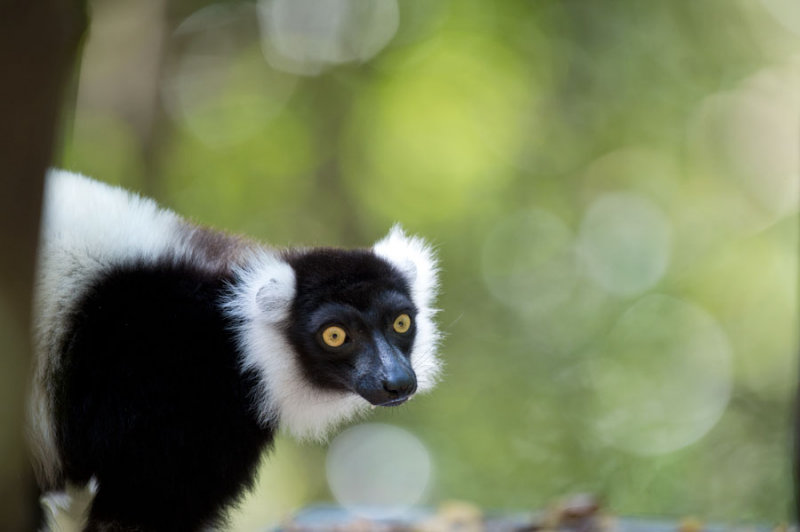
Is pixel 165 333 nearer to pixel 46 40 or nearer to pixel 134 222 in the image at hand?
pixel 134 222

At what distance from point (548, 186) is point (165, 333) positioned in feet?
27.1

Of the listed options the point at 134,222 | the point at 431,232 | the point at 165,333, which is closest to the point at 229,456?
the point at 165,333

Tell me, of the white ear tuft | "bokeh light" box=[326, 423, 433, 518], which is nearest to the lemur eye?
the white ear tuft

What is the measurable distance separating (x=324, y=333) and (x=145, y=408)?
3.17ft

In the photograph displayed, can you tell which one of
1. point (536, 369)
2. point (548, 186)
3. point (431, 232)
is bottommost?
point (536, 369)

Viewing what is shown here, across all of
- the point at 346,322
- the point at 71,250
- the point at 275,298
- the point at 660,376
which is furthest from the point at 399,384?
the point at 660,376

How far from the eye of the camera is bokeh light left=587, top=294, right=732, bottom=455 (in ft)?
33.4

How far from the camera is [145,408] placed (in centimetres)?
362

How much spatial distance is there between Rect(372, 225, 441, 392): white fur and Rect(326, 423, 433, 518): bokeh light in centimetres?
643

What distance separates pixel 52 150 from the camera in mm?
1834

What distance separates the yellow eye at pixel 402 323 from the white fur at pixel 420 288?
8.1 inches

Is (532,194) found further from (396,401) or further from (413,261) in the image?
(396,401)

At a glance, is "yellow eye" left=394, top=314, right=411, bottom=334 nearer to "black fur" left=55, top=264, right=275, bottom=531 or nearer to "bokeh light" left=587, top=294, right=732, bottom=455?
"black fur" left=55, top=264, right=275, bottom=531

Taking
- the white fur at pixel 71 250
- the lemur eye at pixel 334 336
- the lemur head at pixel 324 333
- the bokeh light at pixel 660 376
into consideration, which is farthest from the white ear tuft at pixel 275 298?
the bokeh light at pixel 660 376
